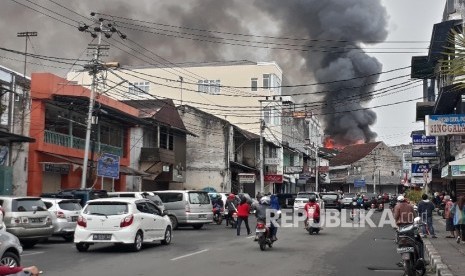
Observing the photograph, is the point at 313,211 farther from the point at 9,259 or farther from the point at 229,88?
the point at 229,88

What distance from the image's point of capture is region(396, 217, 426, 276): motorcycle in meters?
11.3

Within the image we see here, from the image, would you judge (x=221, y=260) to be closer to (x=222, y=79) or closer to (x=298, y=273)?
(x=298, y=273)

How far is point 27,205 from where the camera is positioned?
17.3m

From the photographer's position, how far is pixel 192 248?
17109 millimetres

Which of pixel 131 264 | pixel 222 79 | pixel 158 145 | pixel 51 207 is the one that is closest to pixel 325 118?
pixel 222 79

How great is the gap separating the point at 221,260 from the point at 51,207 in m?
8.11

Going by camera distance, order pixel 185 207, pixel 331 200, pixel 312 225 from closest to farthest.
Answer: pixel 312 225 → pixel 185 207 → pixel 331 200

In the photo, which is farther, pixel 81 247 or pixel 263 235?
pixel 263 235

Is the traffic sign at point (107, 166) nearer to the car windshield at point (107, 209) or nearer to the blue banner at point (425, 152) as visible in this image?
the car windshield at point (107, 209)

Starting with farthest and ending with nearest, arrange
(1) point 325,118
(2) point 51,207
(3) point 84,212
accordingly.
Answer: (1) point 325,118
(2) point 51,207
(3) point 84,212

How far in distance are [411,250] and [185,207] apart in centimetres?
1564

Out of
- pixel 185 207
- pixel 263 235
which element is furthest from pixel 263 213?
pixel 185 207

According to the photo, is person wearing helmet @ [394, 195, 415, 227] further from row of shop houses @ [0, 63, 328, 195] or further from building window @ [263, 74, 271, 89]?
building window @ [263, 74, 271, 89]

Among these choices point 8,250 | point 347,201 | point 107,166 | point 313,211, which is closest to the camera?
point 8,250
